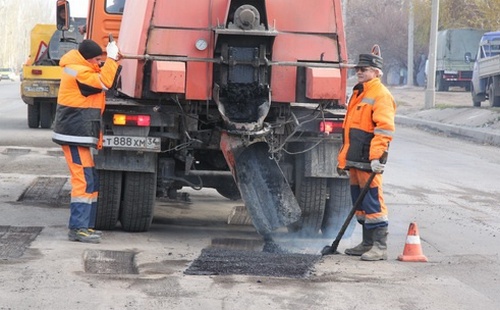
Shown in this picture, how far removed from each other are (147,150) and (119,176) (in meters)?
0.47

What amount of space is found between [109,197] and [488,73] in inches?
1009

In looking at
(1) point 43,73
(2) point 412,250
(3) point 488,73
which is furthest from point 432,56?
(2) point 412,250

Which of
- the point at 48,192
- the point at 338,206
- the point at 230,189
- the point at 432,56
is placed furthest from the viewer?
the point at 432,56

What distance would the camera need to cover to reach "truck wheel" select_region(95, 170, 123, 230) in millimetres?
9289

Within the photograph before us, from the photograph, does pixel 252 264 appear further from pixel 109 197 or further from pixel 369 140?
pixel 109 197

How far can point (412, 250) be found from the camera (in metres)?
8.45

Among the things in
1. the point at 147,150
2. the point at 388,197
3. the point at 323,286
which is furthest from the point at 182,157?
the point at 388,197

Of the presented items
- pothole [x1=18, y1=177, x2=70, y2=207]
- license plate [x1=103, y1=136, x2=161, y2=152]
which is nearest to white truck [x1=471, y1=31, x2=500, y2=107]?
pothole [x1=18, y1=177, x2=70, y2=207]

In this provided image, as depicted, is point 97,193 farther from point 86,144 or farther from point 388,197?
point 388,197

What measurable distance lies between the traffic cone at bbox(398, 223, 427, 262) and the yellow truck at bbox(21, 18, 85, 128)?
48.5 feet

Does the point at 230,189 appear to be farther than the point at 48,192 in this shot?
No

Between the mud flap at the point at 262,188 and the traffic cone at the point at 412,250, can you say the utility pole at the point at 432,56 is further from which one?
the traffic cone at the point at 412,250

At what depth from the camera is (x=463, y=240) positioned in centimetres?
A: 974

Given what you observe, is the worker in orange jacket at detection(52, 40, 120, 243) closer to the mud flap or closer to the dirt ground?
the mud flap
